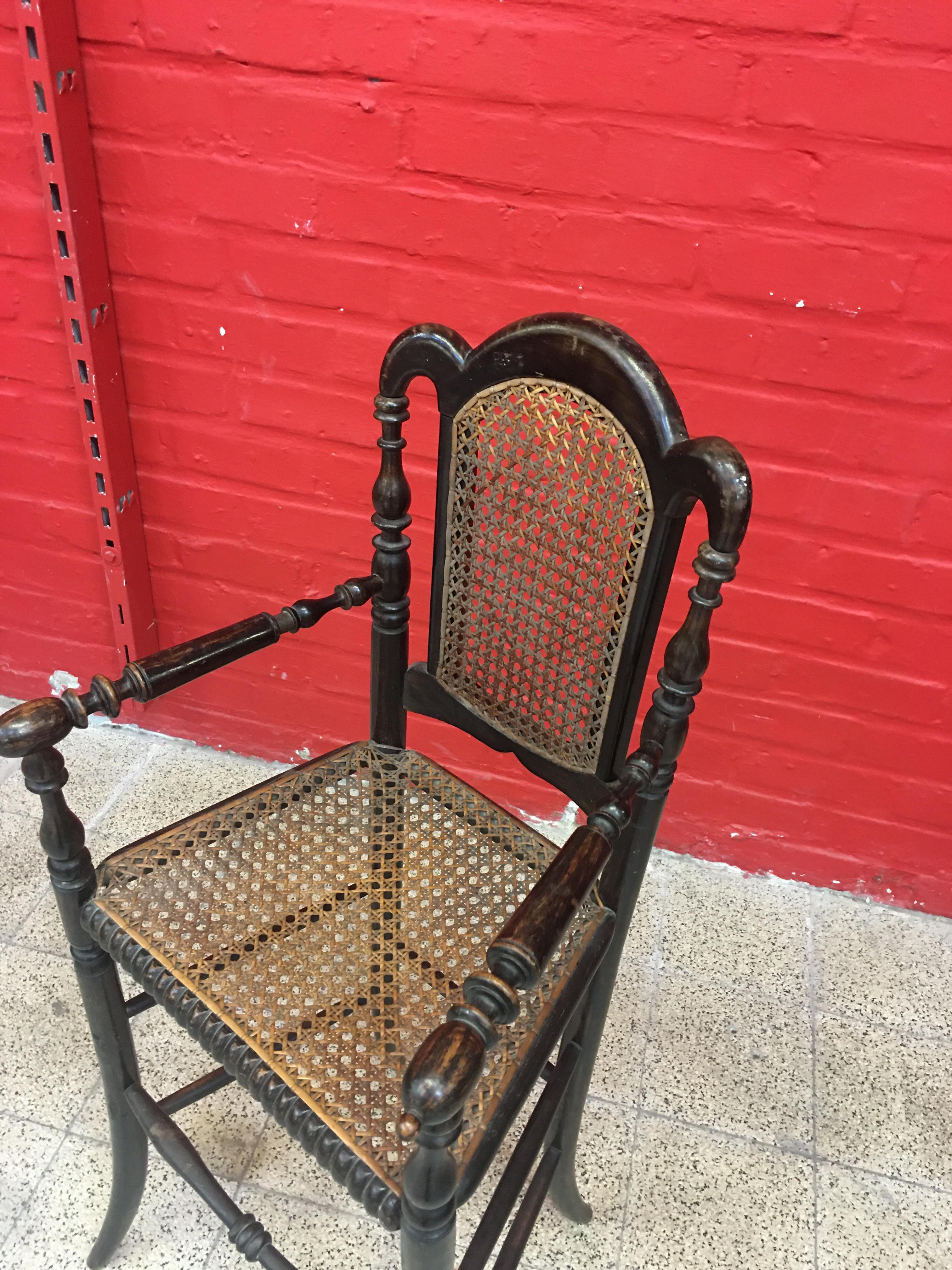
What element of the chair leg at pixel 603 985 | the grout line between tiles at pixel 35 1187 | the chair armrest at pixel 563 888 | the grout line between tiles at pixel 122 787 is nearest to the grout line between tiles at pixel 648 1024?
the chair leg at pixel 603 985

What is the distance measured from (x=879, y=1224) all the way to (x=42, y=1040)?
133 cm

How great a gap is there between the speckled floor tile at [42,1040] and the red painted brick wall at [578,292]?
727 millimetres

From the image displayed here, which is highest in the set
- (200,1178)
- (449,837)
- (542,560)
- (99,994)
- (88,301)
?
(88,301)

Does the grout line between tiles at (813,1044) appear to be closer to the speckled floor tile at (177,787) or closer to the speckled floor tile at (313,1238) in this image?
the speckled floor tile at (313,1238)

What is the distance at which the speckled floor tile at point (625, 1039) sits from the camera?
60.0 inches

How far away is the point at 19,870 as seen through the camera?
1808 millimetres

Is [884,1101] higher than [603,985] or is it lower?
lower

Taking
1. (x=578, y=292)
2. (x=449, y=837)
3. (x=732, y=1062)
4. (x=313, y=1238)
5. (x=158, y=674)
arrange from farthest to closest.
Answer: (x=732, y=1062)
(x=578, y=292)
(x=313, y=1238)
(x=449, y=837)
(x=158, y=674)

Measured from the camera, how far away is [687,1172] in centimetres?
142

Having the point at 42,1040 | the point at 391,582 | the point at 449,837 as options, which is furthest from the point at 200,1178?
the point at 391,582

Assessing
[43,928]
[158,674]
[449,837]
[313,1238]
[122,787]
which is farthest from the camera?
[122,787]

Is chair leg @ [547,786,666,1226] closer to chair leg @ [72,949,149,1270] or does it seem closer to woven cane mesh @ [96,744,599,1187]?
woven cane mesh @ [96,744,599,1187]

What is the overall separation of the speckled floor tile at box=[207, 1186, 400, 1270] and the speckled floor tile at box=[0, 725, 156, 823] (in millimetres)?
877

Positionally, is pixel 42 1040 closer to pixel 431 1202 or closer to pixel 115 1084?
pixel 115 1084
